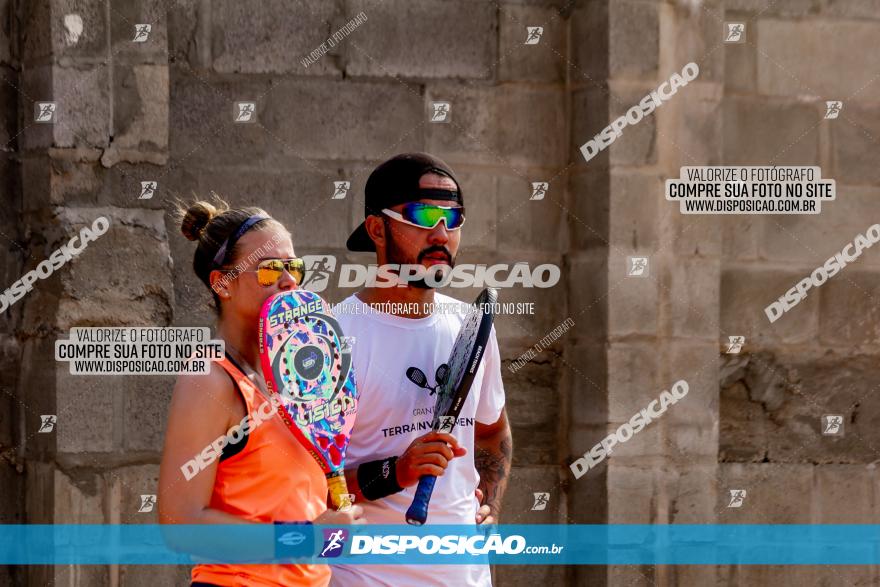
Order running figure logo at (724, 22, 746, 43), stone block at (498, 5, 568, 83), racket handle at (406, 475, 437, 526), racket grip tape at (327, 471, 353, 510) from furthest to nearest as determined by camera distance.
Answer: running figure logo at (724, 22, 746, 43) → stone block at (498, 5, 568, 83) → racket handle at (406, 475, 437, 526) → racket grip tape at (327, 471, 353, 510)

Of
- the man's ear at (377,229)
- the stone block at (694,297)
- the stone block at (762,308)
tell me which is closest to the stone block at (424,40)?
the stone block at (694,297)

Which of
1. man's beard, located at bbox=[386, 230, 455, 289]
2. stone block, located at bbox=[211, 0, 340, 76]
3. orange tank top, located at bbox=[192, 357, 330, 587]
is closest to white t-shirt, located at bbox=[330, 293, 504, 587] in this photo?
man's beard, located at bbox=[386, 230, 455, 289]

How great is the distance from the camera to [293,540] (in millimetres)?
3361

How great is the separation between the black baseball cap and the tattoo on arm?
0.84 m

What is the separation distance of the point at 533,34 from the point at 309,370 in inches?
132

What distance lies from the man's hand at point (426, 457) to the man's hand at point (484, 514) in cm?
40

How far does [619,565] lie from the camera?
243 inches

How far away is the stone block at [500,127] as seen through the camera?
6.38 m

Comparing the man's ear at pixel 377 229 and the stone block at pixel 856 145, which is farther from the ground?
the stone block at pixel 856 145

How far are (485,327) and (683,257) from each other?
2.57 metres

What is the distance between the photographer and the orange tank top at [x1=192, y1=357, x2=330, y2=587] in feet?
11.0

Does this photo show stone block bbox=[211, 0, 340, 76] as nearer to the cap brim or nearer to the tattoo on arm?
the cap brim

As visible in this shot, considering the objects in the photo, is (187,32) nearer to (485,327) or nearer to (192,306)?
(192,306)

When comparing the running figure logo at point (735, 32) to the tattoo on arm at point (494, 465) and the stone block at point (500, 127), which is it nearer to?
the stone block at point (500, 127)
